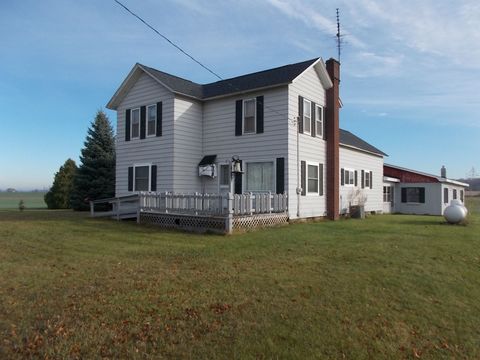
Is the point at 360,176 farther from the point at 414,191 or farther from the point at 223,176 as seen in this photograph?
the point at 223,176

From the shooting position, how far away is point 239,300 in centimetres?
539

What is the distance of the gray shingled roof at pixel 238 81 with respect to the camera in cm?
1568

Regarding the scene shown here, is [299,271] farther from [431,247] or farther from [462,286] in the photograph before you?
[431,247]

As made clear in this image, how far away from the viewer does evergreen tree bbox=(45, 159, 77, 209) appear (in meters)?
28.8

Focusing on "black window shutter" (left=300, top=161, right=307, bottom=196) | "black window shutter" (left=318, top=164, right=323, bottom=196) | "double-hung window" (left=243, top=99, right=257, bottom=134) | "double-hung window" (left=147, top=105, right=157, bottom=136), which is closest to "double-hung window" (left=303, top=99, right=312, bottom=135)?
"black window shutter" (left=300, top=161, right=307, bottom=196)

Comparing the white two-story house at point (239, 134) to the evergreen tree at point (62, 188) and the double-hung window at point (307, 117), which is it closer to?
the double-hung window at point (307, 117)

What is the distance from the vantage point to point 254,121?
630 inches

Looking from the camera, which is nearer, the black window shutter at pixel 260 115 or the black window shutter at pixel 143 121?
the black window shutter at pixel 260 115

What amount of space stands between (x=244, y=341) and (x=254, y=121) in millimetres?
12651

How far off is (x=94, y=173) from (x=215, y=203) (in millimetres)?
15936

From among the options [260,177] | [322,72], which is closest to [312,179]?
[260,177]

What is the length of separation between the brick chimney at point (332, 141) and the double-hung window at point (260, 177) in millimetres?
3577

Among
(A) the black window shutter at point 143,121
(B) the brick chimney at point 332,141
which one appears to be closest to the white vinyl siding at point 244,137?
(A) the black window shutter at point 143,121

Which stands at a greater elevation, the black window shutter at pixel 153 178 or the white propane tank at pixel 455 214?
the black window shutter at pixel 153 178
